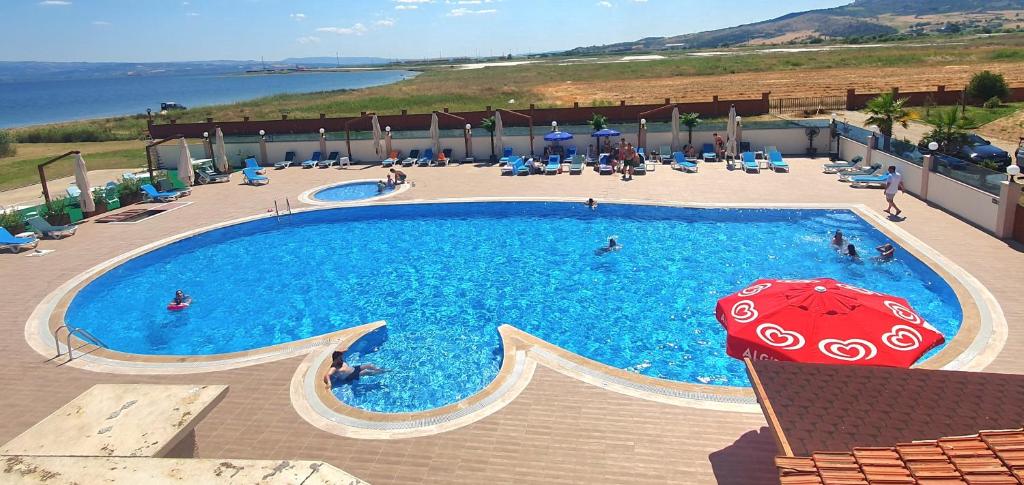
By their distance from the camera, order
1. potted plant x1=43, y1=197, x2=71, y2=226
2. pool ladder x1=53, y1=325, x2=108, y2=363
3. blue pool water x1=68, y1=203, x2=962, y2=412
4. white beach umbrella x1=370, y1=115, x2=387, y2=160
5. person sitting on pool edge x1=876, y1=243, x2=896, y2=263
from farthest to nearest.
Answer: white beach umbrella x1=370, y1=115, x2=387, y2=160, potted plant x1=43, y1=197, x2=71, y2=226, person sitting on pool edge x1=876, y1=243, x2=896, y2=263, blue pool water x1=68, y1=203, x2=962, y2=412, pool ladder x1=53, y1=325, x2=108, y2=363

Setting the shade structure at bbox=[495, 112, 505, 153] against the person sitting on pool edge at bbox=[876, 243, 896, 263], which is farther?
the shade structure at bbox=[495, 112, 505, 153]

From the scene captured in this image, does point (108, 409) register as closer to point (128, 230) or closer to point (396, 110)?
point (128, 230)

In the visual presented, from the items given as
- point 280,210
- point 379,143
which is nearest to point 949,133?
point 379,143

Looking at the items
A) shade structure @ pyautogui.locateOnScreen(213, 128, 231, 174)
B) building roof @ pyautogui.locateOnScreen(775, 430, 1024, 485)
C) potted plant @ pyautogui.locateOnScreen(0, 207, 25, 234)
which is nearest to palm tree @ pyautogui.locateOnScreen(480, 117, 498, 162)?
shade structure @ pyautogui.locateOnScreen(213, 128, 231, 174)

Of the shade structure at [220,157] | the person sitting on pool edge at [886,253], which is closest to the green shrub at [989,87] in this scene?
the person sitting on pool edge at [886,253]

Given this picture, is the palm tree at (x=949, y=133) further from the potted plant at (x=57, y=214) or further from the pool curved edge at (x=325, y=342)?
the potted plant at (x=57, y=214)

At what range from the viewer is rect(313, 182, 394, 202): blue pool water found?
22625 mm

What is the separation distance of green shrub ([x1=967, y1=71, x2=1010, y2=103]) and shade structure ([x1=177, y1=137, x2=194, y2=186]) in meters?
38.0

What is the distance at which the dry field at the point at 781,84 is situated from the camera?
46.0 meters

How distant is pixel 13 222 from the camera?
18.1 metres

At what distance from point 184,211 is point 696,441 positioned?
19118 mm

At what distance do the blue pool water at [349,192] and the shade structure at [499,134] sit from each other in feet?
18.9

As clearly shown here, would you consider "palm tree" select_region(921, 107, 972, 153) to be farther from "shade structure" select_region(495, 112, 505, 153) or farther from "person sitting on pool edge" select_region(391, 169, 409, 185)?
"person sitting on pool edge" select_region(391, 169, 409, 185)

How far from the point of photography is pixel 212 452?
7891 mm
